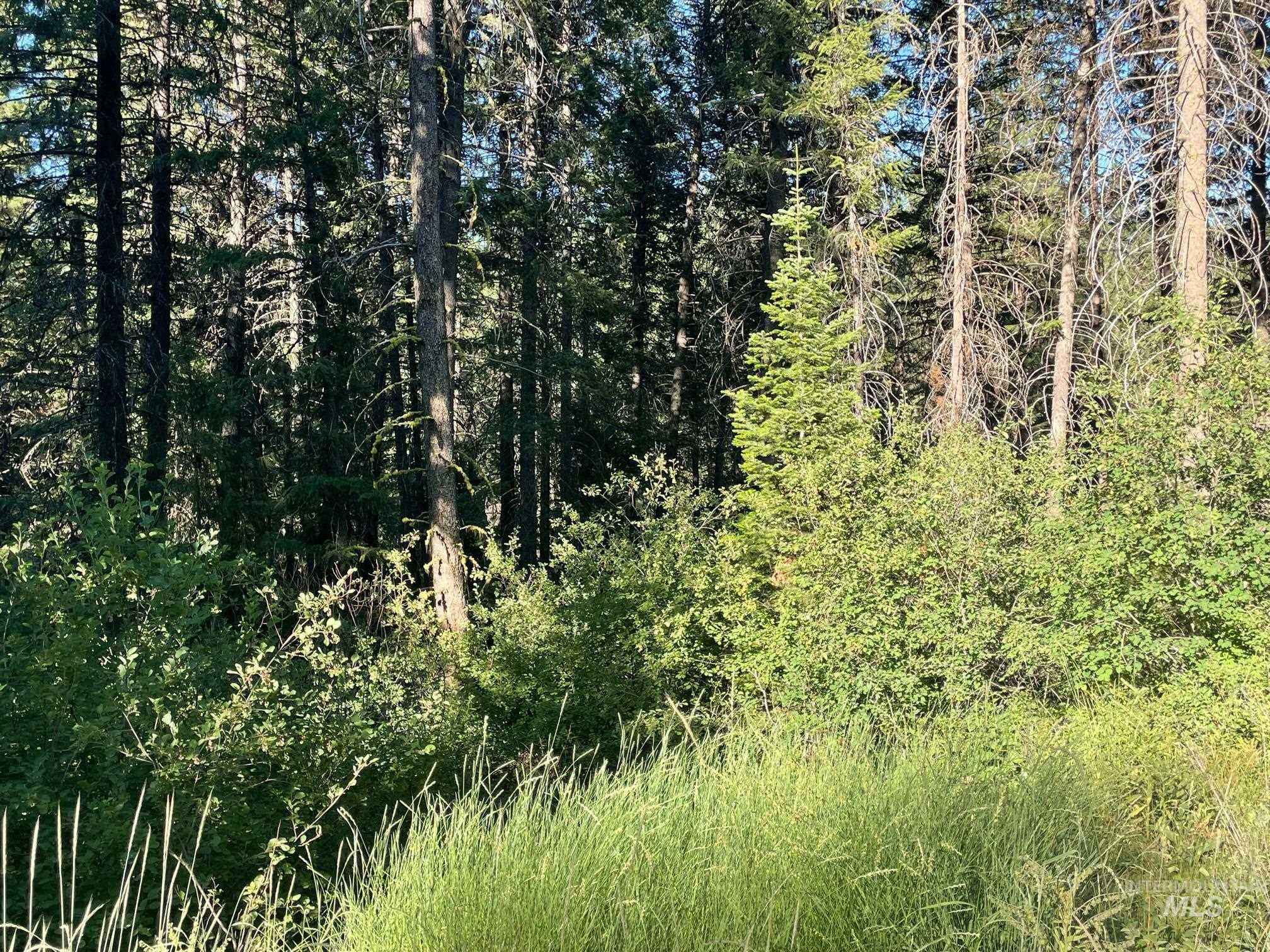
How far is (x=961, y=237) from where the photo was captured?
12336 millimetres

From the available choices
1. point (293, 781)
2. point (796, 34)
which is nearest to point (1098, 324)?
point (796, 34)

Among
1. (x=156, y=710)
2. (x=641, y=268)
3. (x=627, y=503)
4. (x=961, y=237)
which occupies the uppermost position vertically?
(x=641, y=268)

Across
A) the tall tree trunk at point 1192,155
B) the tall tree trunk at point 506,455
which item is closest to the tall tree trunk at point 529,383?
the tall tree trunk at point 506,455

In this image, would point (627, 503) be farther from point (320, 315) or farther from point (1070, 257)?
point (1070, 257)

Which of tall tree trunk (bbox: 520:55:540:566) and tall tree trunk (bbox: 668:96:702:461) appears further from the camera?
tall tree trunk (bbox: 668:96:702:461)

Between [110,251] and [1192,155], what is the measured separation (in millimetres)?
13704

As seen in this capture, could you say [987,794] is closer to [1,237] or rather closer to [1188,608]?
[1188,608]

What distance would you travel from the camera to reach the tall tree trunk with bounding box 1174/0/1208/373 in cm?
809

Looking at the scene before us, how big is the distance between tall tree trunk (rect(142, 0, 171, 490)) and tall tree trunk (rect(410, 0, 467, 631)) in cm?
530

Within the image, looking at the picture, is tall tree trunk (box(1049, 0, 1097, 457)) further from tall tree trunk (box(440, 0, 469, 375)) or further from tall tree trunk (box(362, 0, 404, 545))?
tall tree trunk (box(362, 0, 404, 545))

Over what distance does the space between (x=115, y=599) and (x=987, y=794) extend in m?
4.71

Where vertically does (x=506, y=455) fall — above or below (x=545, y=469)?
above

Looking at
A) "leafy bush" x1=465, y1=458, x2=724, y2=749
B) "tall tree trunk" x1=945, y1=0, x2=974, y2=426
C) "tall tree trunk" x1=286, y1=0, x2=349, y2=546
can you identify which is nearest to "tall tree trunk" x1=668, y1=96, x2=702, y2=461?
"tall tree trunk" x1=286, y1=0, x2=349, y2=546

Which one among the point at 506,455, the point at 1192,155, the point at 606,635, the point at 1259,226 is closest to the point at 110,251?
the point at 506,455
